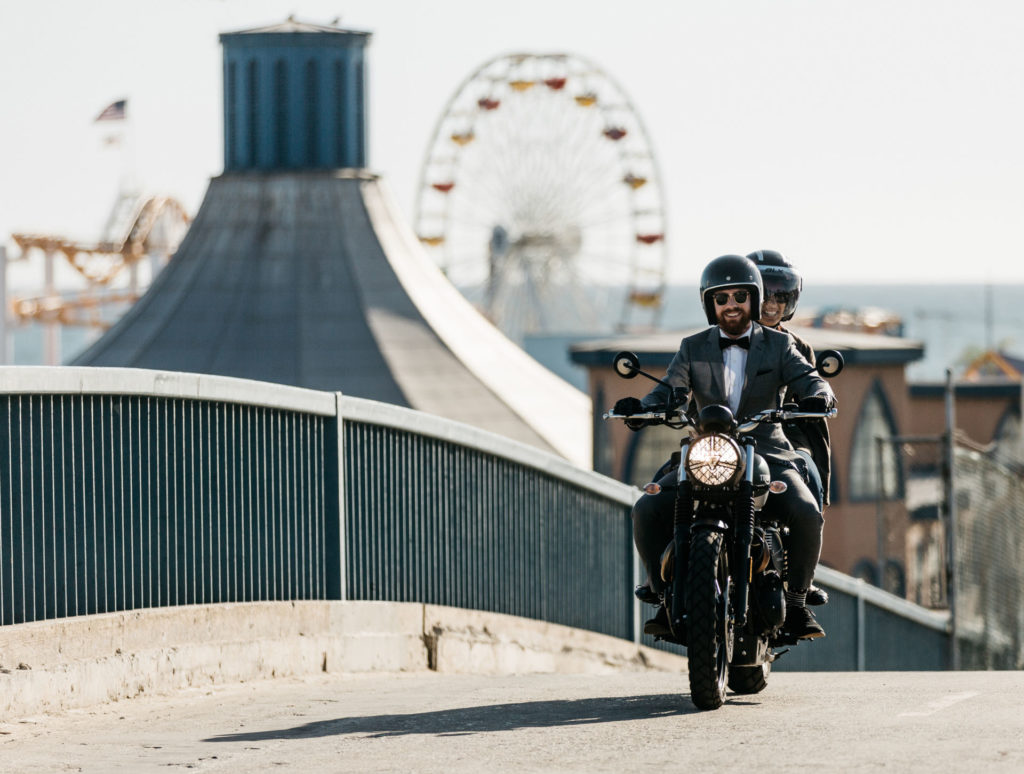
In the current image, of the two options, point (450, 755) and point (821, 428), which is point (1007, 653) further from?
point (450, 755)

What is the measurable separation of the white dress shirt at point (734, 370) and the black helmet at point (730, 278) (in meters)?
0.13

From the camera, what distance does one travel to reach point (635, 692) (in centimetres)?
997

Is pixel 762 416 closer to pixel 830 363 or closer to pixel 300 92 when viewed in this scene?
pixel 830 363

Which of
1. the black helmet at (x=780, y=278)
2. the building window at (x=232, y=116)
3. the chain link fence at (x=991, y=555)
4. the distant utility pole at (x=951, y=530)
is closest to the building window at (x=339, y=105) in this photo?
the building window at (x=232, y=116)

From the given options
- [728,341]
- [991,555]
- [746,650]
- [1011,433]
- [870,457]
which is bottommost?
[991,555]

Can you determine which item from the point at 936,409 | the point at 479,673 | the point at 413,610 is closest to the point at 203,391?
the point at 413,610

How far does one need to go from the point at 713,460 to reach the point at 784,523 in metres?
0.70

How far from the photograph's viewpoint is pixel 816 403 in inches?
348

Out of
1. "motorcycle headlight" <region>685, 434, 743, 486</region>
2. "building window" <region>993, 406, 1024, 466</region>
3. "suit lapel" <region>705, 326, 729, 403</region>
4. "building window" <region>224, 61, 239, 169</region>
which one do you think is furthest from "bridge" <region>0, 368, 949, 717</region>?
"building window" <region>993, 406, 1024, 466</region>

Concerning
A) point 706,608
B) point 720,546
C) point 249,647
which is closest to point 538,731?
point 706,608

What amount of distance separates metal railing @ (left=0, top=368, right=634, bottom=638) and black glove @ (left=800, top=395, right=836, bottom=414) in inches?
136

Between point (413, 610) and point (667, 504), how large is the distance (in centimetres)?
422

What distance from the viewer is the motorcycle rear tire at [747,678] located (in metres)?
9.51

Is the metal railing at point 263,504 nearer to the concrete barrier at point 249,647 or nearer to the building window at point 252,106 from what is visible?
the concrete barrier at point 249,647
